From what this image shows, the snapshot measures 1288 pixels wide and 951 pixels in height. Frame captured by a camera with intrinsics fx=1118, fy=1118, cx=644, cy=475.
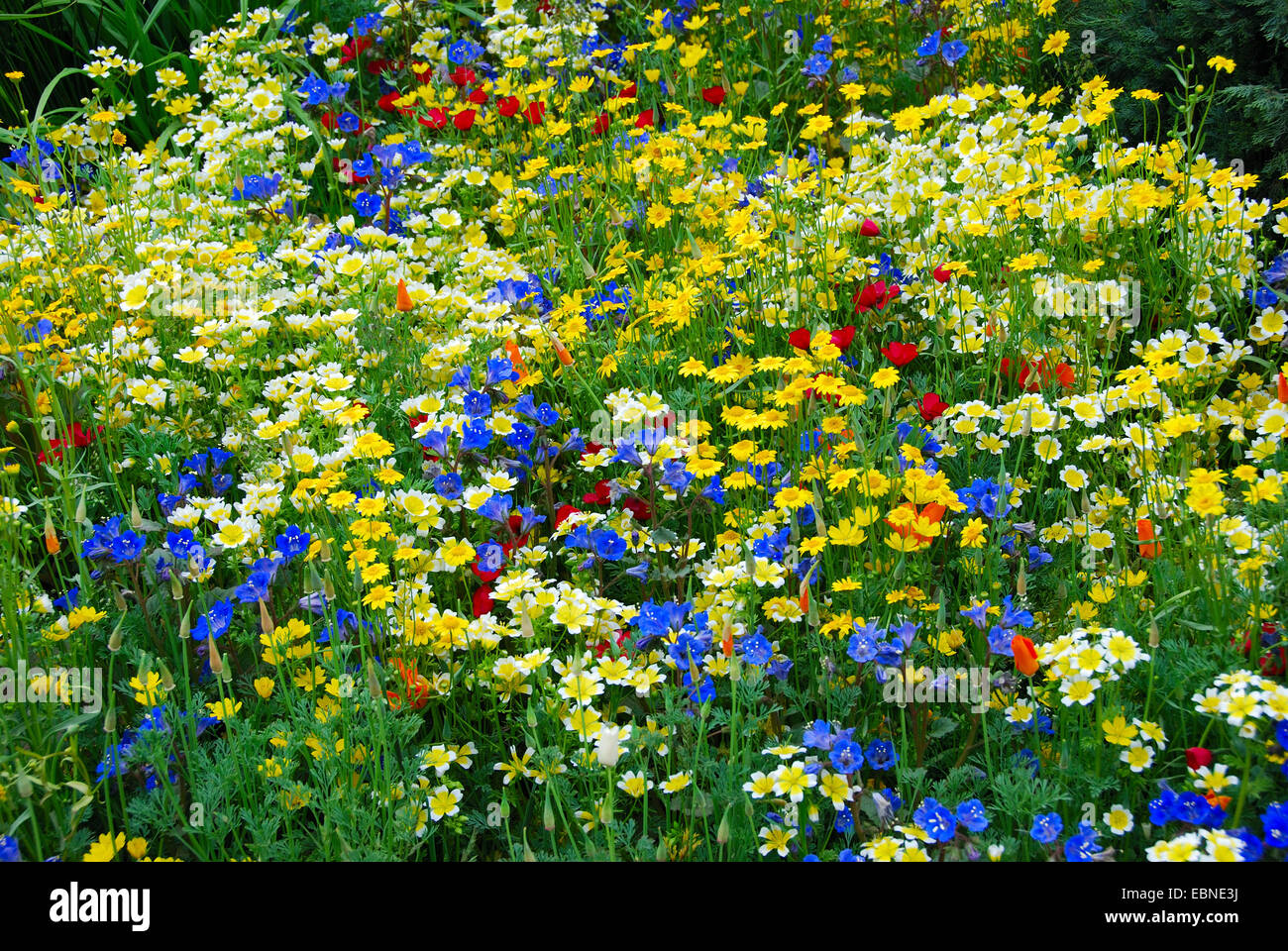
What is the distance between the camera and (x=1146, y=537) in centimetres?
228

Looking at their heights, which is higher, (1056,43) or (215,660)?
(1056,43)

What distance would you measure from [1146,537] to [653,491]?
3.48 ft

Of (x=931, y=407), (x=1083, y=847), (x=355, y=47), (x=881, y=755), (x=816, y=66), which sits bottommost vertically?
(x=1083, y=847)

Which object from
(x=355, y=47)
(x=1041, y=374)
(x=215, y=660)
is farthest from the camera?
(x=355, y=47)

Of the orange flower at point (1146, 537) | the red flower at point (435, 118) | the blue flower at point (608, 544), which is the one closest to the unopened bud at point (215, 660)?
the blue flower at point (608, 544)

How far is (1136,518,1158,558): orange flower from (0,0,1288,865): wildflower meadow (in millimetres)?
52

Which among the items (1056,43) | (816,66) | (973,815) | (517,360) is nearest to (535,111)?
(816,66)

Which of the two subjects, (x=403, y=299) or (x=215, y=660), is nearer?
(x=215, y=660)

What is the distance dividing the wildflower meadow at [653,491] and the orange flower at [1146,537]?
0.05 metres

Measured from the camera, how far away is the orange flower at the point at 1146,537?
7.47 ft

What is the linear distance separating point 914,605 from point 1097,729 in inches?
19.4

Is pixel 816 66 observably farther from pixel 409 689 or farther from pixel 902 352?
pixel 409 689

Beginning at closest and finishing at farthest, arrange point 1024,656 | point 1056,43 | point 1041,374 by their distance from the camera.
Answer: point 1024,656 < point 1041,374 < point 1056,43

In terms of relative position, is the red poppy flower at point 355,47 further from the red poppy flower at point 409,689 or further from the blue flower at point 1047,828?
the blue flower at point 1047,828
